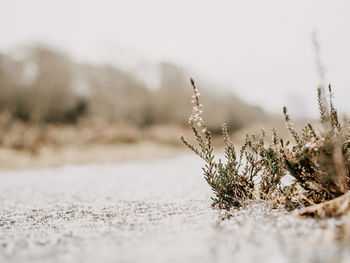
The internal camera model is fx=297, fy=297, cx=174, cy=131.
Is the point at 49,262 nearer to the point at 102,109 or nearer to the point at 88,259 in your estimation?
the point at 88,259

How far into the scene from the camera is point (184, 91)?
27859 mm

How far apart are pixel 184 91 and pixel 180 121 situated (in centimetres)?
338

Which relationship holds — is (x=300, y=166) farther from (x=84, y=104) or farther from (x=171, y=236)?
(x=84, y=104)

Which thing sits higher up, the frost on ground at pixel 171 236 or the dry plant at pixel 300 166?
the dry plant at pixel 300 166

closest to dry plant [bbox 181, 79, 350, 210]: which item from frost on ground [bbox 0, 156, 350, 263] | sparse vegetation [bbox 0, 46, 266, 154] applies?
frost on ground [bbox 0, 156, 350, 263]

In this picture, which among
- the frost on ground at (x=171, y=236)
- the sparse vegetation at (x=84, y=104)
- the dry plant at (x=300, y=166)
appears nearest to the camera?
the frost on ground at (x=171, y=236)

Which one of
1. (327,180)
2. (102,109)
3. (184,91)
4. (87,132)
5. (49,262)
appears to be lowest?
(49,262)

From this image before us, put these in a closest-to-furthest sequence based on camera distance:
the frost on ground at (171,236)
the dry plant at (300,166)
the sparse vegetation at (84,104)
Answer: the frost on ground at (171,236) < the dry plant at (300,166) < the sparse vegetation at (84,104)

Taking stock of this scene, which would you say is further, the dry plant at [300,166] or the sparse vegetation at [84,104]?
the sparse vegetation at [84,104]

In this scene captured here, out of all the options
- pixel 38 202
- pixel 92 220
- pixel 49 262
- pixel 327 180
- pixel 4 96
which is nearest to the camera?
Answer: pixel 49 262

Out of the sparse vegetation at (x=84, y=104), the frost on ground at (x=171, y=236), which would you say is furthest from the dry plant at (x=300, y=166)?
the sparse vegetation at (x=84, y=104)

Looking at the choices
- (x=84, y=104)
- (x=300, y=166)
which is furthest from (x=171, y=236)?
(x=84, y=104)

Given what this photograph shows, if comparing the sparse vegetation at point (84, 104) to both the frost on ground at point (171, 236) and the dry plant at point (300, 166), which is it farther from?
the dry plant at point (300, 166)

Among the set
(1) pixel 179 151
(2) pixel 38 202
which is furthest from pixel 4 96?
(2) pixel 38 202
